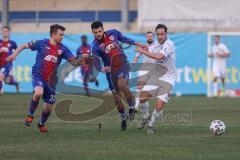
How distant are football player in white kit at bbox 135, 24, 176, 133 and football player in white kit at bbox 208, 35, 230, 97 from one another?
46.4ft

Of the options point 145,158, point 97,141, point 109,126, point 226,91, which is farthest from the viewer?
point 226,91

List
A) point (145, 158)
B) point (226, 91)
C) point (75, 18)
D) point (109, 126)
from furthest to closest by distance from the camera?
point (75, 18) < point (226, 91) < point (109, 126) < point (145, 158)

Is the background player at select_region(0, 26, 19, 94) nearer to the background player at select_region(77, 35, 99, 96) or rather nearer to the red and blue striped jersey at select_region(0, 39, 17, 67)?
the red and blue striped jersey at select_region(0, 39, 17, 67)

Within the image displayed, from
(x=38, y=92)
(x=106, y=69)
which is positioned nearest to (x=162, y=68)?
(x=106, y=69)

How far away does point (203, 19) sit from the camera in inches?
1430

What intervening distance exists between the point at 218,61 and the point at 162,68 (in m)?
15.3

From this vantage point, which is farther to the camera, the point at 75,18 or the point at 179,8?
the point at 75,18

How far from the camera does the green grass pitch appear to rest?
12.0 meters

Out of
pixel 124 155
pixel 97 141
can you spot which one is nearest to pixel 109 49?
pixel 97 141

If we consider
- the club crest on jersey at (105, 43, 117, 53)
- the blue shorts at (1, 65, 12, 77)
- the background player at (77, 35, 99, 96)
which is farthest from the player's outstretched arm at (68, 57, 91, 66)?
the background player at (77, 35, 99, 96)

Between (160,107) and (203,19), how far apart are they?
69.5ft

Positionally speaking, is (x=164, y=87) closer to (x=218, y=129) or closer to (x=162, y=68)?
(x=162, y=68)

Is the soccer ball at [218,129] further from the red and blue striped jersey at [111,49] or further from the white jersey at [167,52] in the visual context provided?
the red and blue striped jersey at [111,49]

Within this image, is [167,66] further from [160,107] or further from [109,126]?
[109,126]
